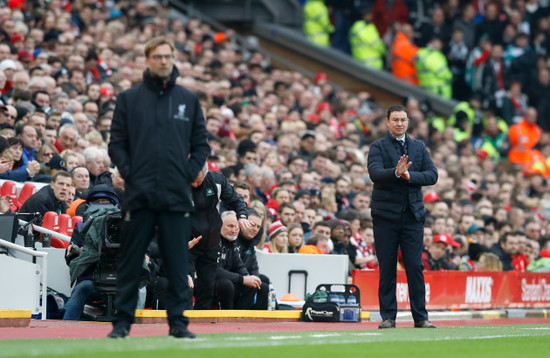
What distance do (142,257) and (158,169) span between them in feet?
2.36

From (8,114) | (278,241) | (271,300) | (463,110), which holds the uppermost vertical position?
(463,110)

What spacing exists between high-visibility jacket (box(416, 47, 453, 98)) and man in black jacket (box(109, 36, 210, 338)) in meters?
21.7

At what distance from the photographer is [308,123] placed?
2406 centimetres

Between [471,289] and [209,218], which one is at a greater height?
[209,218]

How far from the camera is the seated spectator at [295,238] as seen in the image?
1565cm

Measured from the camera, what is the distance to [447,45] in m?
31.0

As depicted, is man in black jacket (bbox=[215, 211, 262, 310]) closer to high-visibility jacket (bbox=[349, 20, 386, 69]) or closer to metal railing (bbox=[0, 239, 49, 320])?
metal railing (bbox=[0, 239, 49, 320])

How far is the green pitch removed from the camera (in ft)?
25.5

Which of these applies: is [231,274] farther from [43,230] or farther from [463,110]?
[463,110]

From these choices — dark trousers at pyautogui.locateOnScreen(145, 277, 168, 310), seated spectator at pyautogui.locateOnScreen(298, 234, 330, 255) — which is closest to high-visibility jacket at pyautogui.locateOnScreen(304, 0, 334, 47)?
seated spectator at pyautogui.locateOnScreen(298, 234, 330, 255)

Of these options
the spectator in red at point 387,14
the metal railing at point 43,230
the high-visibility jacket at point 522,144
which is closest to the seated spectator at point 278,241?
the metal railing at point 43,230

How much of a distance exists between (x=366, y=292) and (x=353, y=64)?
52.5 ft

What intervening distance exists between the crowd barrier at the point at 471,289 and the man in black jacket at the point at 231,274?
81.8 inches

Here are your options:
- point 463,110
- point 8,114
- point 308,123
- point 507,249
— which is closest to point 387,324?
point 8,114
